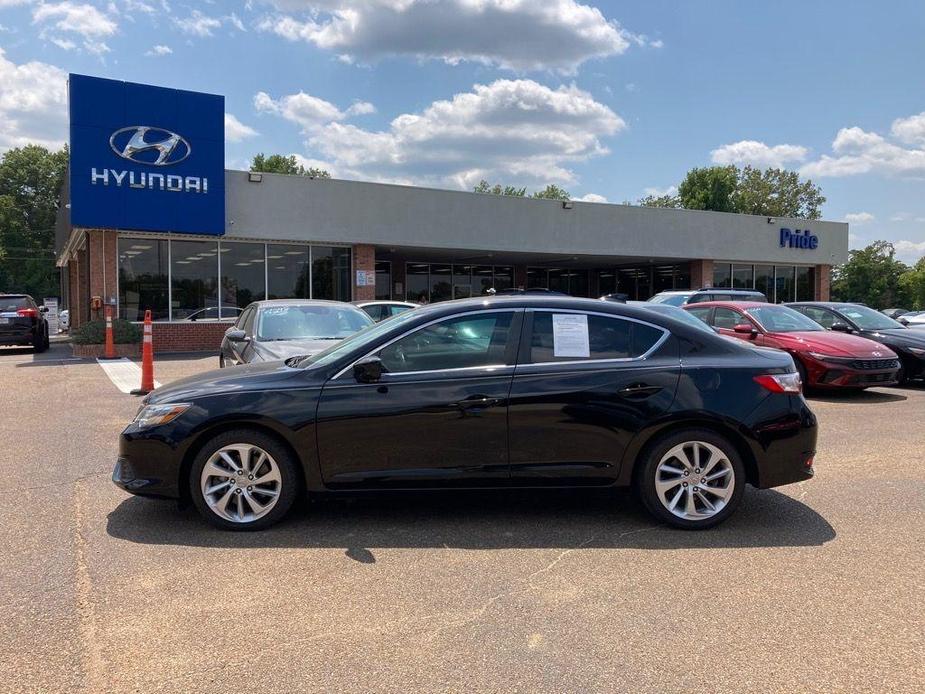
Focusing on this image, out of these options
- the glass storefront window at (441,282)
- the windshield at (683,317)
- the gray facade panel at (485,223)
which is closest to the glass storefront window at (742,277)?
the gray facade panel at (485,223)

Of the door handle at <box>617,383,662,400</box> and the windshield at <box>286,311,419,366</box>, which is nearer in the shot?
the door handle at <box>617,383,662,400</box>

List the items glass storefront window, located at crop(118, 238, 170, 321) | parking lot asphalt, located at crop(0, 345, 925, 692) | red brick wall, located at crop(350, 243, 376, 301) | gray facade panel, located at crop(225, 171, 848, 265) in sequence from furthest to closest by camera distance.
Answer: red brick wall, located at crop(350, 243, 376, 301) < gray facade panel, located at crop(225, 171, 848, 265) < glass storefront window, located at crop(118, 238, 170, 321) < parking lot asphalt, located at crop(0, 345, 925, 692)

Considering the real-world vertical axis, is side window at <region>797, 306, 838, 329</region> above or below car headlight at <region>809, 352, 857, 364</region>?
above

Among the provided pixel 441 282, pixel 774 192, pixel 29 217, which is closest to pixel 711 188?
pixel 774 192

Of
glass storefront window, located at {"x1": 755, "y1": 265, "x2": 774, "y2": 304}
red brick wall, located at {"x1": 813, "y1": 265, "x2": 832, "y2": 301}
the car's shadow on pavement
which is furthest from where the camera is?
red brick wall, located at {"x1": 813, "y1": 265, "x2": 832, "y2": 301}

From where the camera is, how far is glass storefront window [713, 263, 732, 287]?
97.7 ft

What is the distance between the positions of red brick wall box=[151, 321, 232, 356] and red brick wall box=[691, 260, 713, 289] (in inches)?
733

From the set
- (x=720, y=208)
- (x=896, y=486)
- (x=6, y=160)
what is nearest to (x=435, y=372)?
(x=896, y=486)

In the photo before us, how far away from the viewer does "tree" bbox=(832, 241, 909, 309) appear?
57.5 meters

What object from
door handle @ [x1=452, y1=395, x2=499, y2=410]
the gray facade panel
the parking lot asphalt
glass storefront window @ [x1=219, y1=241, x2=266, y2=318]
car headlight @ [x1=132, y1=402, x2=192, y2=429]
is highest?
the gray facade panel

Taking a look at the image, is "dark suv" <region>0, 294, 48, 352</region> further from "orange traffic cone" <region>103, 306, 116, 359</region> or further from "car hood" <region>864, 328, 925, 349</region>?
"car hood" <region>864, 328, 925, 349</region>

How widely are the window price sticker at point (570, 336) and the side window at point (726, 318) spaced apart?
7.92 metres

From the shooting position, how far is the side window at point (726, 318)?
12.0 meters

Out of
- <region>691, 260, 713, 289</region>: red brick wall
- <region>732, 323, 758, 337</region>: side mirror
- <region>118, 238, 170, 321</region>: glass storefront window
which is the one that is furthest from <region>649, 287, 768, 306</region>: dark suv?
<region>118, 238, 170, 321</region>: glass storefront window
